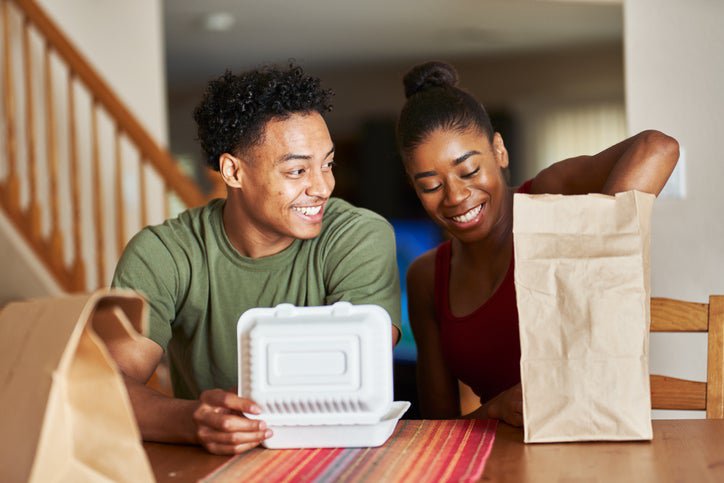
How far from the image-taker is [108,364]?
94cm

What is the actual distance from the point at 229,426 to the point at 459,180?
726 millimetres

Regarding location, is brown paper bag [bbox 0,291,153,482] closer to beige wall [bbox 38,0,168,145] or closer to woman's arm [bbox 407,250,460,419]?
woman's arm [bbox 407,250,460,419]

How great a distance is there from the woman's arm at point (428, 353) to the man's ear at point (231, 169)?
1.50 feet

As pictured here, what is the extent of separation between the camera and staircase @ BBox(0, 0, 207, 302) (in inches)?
143

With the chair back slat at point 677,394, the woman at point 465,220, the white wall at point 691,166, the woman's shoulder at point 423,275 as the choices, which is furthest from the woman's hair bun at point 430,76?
the white wall at point 691,166

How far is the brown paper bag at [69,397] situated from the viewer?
2.93 ft

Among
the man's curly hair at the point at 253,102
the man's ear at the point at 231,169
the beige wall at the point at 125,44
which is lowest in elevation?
the man's ear at the point at 231,169

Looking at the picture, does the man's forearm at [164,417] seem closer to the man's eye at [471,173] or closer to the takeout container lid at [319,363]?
the takeout container lid at [319,363]

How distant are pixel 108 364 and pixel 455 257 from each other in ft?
3.70

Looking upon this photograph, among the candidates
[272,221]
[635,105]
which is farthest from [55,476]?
[635,105]

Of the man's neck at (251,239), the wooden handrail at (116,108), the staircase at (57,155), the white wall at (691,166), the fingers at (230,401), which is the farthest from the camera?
the staircase at (57,155)

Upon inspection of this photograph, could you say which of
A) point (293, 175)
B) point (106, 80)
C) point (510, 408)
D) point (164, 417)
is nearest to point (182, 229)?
point (293, 175)

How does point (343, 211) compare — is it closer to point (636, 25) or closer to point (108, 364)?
point (108, 364)

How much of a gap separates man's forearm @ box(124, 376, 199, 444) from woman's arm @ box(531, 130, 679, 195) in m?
0.76
